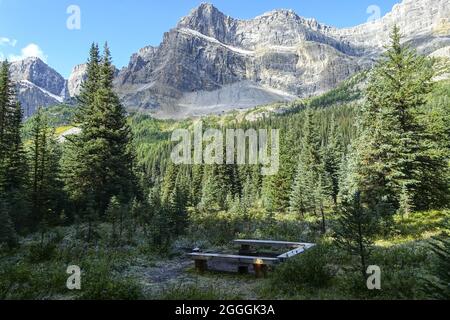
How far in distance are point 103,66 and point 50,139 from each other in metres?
11.2

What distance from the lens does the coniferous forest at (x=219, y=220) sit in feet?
36.1

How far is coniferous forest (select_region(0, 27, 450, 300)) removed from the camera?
1100cm

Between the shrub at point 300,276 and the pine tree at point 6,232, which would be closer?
the shrub at point 300,276

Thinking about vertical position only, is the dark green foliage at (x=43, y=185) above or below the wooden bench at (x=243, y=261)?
above

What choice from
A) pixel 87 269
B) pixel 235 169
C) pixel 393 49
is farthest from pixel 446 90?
pixel 87 269

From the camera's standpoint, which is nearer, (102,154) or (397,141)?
(397,141)

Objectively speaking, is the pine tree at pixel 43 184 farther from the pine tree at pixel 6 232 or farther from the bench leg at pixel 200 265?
the bench leg at pixel 200 265

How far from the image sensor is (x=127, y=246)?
2030 centimetres

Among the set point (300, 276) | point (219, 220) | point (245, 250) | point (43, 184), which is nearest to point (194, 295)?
point (300, 276)

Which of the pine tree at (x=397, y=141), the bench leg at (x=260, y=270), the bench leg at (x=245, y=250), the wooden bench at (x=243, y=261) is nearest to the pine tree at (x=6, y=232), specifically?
the wooden bench at (x=243, y=261)

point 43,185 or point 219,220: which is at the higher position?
point 43,185

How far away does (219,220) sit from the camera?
95.4 feet

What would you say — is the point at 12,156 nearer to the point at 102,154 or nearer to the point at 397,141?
the point at 102,154

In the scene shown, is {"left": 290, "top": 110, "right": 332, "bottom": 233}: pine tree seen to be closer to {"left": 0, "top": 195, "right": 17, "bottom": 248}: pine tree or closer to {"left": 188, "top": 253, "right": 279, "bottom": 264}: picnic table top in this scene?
{"left": 188, "top": 253, "right": 279, "bottom": 264}: picnic table top
